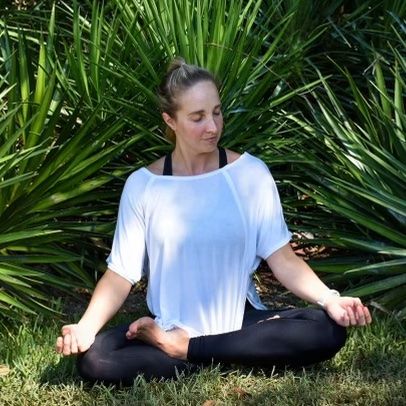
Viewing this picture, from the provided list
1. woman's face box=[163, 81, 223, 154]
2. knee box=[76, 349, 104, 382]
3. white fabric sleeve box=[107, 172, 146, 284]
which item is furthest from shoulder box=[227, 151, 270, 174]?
knee box=[76, 349, 104, 382]

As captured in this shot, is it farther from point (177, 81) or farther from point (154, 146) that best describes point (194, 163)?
point (154, 146)

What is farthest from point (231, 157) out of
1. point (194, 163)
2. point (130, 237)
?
point (130, 237)

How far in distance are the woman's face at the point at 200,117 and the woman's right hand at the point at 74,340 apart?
0.84 metres

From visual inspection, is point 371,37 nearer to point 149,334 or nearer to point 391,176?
point 391,176

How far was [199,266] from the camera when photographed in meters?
4.57

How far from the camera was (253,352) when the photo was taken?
446cm

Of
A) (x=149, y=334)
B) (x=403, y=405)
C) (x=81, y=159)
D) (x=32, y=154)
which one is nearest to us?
(x=403, y=405)

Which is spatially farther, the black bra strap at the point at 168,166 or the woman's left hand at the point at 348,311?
the black bra strap at the point at 168,166

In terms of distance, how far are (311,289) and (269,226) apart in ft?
1.04

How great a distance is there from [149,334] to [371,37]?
2.96m

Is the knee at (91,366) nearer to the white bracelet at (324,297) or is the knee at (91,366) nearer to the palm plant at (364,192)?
the white bracelet at (324,297)

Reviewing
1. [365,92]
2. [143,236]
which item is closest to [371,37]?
[365,92]

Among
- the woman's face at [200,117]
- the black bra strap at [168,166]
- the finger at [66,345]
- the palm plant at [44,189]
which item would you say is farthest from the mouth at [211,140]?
the finger at [66,345]

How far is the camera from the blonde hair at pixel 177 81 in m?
4.65
